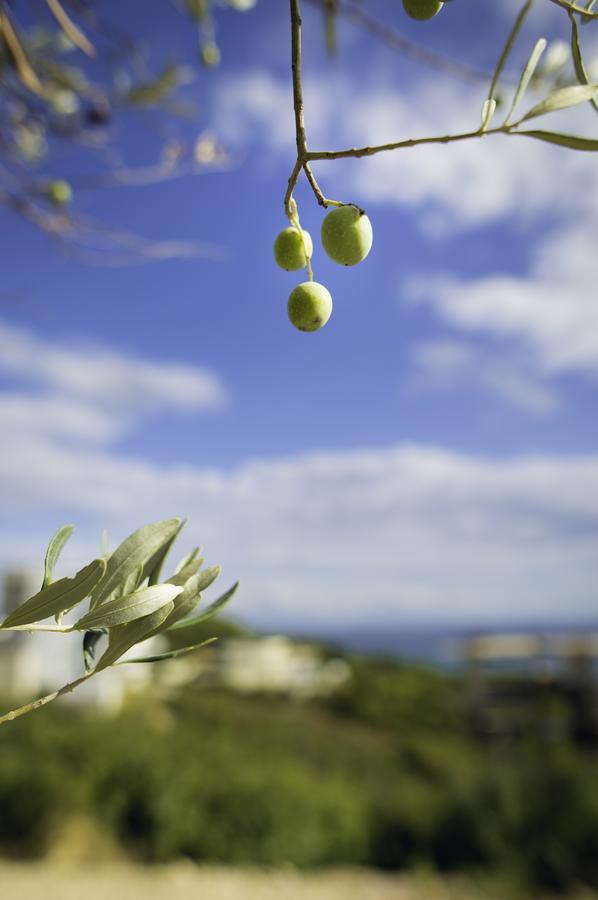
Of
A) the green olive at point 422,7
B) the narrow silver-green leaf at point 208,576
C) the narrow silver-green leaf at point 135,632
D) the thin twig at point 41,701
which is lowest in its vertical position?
the thin twig at point 41,701

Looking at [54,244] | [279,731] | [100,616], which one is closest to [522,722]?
[279,731]

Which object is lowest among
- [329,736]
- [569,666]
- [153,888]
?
[153,888]

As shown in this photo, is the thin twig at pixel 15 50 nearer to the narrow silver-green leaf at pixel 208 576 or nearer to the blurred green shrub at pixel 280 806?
the narrow silver-green leaf at pixel 208 576

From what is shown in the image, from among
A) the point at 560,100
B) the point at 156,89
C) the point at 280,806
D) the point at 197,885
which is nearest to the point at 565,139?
the point at 560,100

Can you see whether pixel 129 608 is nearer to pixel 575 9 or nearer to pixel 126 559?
pixel 126 559

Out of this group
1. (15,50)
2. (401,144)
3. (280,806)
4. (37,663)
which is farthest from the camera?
(37,663)

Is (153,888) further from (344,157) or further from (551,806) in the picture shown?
(344,157)

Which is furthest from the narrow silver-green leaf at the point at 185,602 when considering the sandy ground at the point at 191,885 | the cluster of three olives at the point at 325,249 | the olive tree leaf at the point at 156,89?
the sandy ground at the point at 191,885

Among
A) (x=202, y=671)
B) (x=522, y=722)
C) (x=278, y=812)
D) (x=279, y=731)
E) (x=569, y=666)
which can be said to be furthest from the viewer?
(x=202, y=671)
